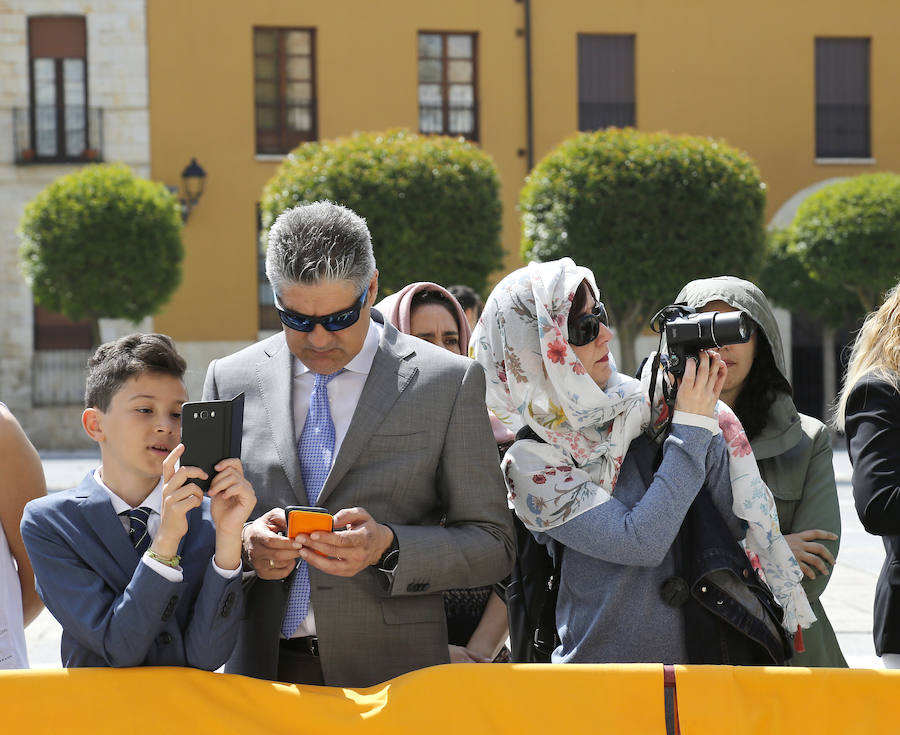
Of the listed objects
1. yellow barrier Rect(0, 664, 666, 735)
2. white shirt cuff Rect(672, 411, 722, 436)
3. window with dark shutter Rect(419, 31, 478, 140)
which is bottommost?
yellow barrier Rect(0, 664, 666, 735)

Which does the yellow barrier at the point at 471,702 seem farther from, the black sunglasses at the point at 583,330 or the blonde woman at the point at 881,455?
the black sunglasses at the point at 583,330

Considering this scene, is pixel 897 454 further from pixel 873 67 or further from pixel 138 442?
pixel 873 67

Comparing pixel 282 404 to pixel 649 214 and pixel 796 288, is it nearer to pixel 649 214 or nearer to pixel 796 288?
pixel 649 214

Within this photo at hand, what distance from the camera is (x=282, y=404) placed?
104 inches

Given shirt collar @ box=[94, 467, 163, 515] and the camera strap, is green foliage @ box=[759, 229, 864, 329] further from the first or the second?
shirt collar @ box=[94, 467, 163, 515]

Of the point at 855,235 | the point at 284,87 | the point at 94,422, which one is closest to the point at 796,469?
the point at 94,422

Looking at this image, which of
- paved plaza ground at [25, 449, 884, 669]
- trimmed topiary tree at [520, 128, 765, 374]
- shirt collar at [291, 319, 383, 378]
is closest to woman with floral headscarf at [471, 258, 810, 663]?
shirt collar at [291, 319, 383, 378]

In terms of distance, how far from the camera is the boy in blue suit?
236 cm

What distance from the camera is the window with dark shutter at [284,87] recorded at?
21.7m

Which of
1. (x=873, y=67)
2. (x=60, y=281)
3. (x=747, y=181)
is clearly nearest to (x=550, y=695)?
(x=747, y=181)

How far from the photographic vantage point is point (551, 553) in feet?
9.37

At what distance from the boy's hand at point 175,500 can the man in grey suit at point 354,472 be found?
0.57ft

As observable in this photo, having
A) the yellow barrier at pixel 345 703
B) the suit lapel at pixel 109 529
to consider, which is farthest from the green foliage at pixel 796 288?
the suit lapel at pixel 109 529

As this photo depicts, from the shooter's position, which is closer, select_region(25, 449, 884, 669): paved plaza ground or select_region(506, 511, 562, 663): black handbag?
select_region(506, 511, 562, 663): black handbag
